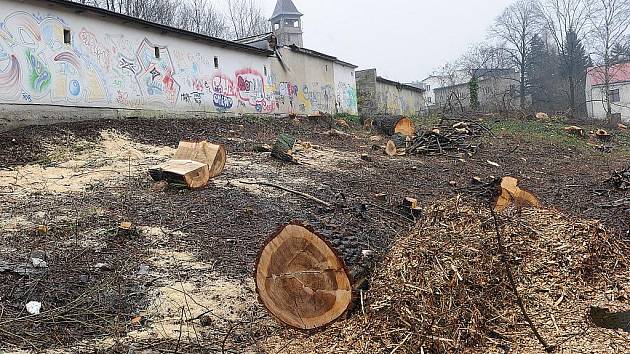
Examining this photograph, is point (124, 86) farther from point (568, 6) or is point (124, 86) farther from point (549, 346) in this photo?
point (568, 6)

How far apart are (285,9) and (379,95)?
36441mm

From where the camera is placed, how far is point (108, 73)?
538 inches

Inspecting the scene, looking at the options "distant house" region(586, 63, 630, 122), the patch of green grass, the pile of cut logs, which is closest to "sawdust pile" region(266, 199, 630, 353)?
→ the pile of cut logs

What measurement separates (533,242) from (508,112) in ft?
76.6

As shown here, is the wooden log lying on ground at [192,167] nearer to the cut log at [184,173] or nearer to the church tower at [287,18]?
the cut log at [184,173]

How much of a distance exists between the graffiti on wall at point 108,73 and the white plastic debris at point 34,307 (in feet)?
27.3

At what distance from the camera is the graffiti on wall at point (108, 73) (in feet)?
37.2

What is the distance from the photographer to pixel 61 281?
191 inches

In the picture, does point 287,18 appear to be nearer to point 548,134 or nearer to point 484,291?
point 548,134

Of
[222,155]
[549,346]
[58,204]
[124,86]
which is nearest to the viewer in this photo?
[549,346]

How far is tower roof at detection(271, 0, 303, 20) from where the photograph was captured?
62500 millimetres

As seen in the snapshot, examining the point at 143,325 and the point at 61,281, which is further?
the point at 61,281

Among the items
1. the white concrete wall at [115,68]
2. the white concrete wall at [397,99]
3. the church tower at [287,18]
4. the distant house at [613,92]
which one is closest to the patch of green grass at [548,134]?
the white concrete wall at [397,99]

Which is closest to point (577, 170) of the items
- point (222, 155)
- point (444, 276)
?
point (222, 155)
